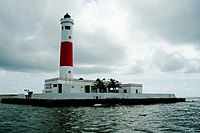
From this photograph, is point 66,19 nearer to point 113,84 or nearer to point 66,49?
point 66,49

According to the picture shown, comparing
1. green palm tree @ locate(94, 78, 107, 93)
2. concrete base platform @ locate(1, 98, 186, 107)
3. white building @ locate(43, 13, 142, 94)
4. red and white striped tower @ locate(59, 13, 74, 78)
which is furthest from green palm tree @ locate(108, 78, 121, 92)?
red and white striped tower @ locate(59, 13, 74, 78)

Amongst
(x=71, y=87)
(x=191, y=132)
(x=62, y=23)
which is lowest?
(x=191, y=132)

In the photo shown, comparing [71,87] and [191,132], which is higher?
[71,87]

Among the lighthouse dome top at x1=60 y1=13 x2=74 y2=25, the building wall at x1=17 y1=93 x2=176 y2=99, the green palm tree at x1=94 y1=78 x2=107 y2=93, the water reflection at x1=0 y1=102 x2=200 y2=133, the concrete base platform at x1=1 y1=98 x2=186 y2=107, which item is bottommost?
the water reflection at x1=0 y1=102 x2=200 y2=133

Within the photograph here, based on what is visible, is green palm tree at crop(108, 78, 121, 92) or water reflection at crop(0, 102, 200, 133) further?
green palm tree at crop(108, 78, 121, 92)

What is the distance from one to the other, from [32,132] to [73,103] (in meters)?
31.5

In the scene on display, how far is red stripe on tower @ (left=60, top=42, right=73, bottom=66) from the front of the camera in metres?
60.3

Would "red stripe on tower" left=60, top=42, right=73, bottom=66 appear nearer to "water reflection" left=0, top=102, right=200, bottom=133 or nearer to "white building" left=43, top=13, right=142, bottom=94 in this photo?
"white building" left=43, top=13, right=142, bottom=94

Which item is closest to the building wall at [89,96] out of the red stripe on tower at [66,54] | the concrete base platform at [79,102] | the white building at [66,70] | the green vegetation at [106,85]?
Result: the concrete base platform at [79,102]

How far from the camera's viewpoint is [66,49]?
60.6m

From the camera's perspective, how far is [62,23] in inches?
2479

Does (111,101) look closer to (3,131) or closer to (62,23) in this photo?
(62,23)

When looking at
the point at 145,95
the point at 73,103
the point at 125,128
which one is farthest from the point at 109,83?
the point at 125,128

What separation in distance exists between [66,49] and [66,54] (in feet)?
4.10
